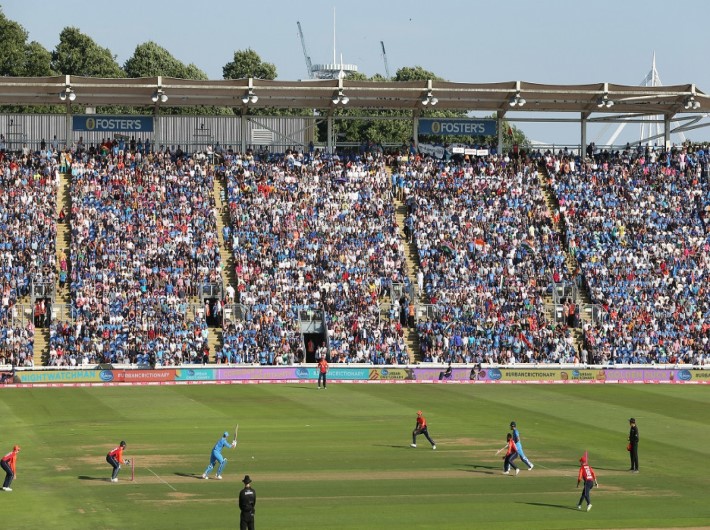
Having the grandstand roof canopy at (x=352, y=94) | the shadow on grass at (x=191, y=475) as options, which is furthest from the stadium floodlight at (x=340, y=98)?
the shadow on grass at (x=191, y=475)

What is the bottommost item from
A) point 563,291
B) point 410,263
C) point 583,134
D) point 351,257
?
point 563,291

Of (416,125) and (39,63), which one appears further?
(39,63)

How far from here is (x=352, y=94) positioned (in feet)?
245

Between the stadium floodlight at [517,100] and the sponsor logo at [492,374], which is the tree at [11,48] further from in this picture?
the sponsor logo at [492,374]

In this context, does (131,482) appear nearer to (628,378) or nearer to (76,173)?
(628,378)

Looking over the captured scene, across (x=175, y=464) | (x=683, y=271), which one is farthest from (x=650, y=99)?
(x=175, y=464)

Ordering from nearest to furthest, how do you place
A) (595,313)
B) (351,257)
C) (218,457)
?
(218,457), (595,313), (351,257)

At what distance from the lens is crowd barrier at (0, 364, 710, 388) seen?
5766 cm

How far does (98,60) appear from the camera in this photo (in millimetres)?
130125

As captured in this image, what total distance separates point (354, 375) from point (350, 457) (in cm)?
2369

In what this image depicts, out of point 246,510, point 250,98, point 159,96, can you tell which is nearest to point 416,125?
point 250,98

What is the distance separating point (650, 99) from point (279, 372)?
110ft

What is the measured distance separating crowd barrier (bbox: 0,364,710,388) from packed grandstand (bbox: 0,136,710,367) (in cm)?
125

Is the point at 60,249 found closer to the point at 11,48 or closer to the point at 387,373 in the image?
the point at 387,373
